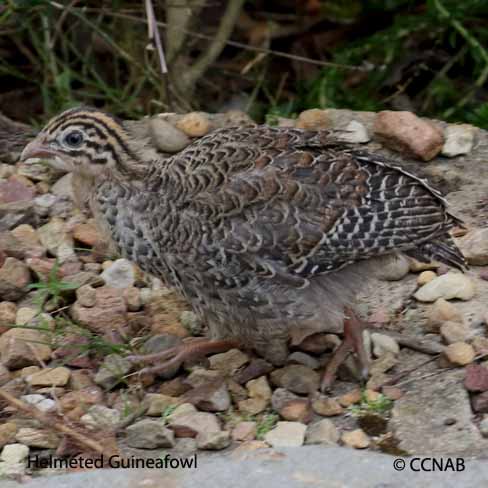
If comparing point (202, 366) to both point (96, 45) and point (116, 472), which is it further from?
point (96, 45)

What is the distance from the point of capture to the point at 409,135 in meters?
5.59

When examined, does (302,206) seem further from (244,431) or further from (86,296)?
(86,296)

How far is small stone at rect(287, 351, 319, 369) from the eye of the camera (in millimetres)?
4703

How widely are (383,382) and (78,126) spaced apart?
1.53 meters

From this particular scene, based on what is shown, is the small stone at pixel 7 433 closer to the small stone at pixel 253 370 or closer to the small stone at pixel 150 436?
the small stone at pixel 150 436

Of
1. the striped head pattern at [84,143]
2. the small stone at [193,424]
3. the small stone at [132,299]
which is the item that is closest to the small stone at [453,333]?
the small stone at [193,424]

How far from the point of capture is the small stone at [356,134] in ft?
18.7

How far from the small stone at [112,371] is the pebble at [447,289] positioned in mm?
1261

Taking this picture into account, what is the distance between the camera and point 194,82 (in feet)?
25.0

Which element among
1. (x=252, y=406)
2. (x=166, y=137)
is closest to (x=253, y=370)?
(x=252, y=406)

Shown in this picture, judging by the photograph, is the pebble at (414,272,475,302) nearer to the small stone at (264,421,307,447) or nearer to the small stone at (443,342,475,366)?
the small stone at (443,342,475,366)

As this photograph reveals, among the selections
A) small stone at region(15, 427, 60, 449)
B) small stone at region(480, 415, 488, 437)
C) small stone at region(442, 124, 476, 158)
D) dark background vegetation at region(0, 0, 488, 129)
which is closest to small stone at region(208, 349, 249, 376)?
small stone at region(15, 427, 60, 449)

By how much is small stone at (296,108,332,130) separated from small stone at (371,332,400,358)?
1.47 metres

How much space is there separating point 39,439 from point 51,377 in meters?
0.38
